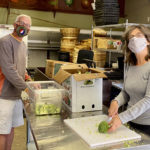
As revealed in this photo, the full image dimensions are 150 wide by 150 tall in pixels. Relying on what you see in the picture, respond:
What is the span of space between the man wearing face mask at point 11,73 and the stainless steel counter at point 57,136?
505 mm

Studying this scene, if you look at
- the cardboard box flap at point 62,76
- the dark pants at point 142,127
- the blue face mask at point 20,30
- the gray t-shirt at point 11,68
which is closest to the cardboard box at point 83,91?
the cardboard box flap at point 62,76

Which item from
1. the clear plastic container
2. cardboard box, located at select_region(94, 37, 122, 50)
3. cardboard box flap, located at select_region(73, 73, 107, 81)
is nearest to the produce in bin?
the clear plastic container

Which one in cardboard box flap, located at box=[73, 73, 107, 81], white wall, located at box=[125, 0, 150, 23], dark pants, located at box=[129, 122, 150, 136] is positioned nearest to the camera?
dark pants, located at box=[129, 122, 150, 136]

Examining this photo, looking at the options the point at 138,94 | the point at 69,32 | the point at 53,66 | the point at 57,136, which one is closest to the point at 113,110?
the point at 138,94

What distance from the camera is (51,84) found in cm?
231

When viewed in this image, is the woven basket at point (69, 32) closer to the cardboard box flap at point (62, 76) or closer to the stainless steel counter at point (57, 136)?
the cardboard box flap at point (62, 76)

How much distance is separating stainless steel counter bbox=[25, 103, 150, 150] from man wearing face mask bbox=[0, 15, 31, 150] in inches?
19.9

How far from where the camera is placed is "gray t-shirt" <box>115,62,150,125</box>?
5.12 ft

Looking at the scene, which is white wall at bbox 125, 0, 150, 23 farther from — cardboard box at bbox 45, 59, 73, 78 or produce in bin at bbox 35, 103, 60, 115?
produce in bin at bbox 35, 103, 60, 115

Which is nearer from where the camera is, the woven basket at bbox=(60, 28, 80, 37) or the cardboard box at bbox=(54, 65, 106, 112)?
the cardboard box at bbox=(54, 65, 106, 112)

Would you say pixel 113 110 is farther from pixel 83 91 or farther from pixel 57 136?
pixel 57 136

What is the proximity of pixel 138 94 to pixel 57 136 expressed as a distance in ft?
2.29

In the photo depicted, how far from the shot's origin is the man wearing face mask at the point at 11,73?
87.0 inches

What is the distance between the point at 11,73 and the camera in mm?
2205
